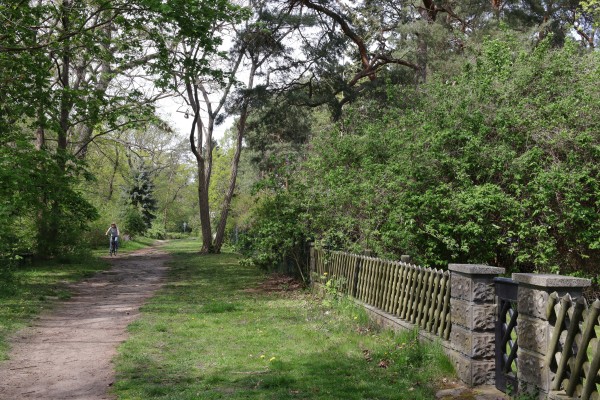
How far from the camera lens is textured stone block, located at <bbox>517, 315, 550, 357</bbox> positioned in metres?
4.58

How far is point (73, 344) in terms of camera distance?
867 centimetres

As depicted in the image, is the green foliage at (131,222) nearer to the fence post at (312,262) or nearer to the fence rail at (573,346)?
the fence post at (312,262)

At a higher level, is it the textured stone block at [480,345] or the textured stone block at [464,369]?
the textured stone block at [480,345]

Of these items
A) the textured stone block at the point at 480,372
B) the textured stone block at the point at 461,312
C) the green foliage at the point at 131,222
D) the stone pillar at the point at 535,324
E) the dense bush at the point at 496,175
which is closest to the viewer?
the stone pillar at the point at 535,324

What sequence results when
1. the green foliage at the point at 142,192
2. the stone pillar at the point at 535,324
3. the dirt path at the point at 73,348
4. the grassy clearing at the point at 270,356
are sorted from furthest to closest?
the green foliage at the point at 142,192 < the dirt path at the point at 73,348 < the grassy clearing at the point at 270,356 < the stone pillar at the point at 535,324

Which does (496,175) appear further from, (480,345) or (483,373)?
(483,373)

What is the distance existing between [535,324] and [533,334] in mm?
102

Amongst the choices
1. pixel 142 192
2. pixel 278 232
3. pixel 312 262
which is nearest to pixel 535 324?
pixel 312 262

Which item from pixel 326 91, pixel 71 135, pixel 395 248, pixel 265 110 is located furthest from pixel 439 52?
pixel 71 135

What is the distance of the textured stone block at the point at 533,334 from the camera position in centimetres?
458

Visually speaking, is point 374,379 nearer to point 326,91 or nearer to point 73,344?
point 73,344

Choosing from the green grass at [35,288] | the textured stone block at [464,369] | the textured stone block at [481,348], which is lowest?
the green grass at [35,288]

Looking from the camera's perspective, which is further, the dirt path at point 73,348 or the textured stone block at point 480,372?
the dirt path at point 73,348

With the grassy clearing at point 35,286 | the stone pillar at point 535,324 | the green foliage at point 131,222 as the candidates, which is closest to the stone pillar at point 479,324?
the stone pillar at point 535,324
